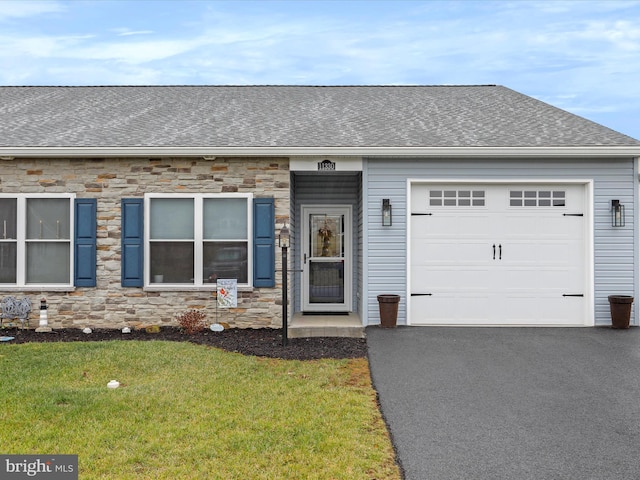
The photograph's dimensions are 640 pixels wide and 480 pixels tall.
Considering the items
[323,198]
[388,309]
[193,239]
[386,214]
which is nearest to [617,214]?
[386,214]

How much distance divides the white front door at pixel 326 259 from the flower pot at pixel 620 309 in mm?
4286

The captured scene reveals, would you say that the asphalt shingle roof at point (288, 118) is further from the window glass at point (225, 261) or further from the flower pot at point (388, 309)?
the flower pot at point (388, 309)

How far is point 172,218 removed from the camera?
26.5 feet

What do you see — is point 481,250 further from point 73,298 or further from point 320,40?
point 320,40

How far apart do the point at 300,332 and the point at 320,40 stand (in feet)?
38.1

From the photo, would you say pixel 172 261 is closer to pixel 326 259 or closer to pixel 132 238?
pixel 132 238

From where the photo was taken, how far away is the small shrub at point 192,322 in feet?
25.4

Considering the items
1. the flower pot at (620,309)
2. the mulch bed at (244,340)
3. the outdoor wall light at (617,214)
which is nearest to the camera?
the mulch bed at (244,340)

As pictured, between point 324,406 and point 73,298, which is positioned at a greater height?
point 73,298

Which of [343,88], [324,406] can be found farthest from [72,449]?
[343,88]

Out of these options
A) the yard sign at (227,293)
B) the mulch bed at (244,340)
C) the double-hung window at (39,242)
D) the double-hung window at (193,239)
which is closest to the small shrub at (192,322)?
the mulch bed at (244,340)

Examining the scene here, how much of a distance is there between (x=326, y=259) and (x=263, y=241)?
5.74 feet

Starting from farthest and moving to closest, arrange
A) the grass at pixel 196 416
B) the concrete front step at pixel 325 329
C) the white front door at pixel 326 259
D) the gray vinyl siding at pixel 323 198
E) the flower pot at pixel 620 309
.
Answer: the white front door at pixel 326 259, the gray vinyl siding at pixel 323 198, the flower pot at pixel 620 309, the concrete front step at pixel 325 329, the grass at pixel 196 416

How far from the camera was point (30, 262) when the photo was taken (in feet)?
26.5
